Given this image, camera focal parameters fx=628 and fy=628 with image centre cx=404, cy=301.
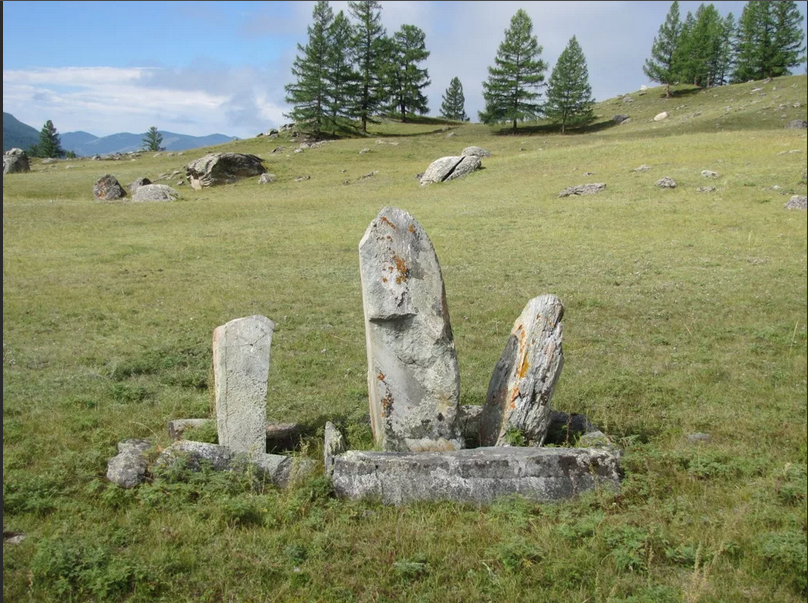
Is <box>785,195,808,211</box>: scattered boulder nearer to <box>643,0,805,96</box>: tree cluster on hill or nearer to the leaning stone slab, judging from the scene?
the leaning stone slab

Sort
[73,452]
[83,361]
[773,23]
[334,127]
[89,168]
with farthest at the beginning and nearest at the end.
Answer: [773,23], [334,127], [89,168], [83,361], [73,452]

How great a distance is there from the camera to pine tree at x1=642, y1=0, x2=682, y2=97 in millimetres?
77938

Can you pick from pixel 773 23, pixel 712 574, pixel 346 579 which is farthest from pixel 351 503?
pixel 773 23

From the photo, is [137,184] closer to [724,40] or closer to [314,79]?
[314,79]

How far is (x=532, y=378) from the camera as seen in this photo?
7512 millimetres

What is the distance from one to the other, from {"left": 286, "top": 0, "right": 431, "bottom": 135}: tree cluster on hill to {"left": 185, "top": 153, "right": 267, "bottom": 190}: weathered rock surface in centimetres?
2186

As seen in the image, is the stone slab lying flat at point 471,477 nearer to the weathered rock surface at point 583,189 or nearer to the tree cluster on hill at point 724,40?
the weathered rock surface at point 583,189

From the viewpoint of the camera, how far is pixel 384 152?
56.5m

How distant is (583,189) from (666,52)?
2353 inches

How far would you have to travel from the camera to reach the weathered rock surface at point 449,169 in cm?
4009

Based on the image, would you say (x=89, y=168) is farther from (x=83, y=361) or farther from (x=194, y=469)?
(x=194, y=469)

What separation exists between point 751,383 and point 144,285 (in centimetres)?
1536

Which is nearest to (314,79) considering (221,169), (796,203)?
(221,169)

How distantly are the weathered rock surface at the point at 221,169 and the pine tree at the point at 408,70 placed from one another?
34371 mm
